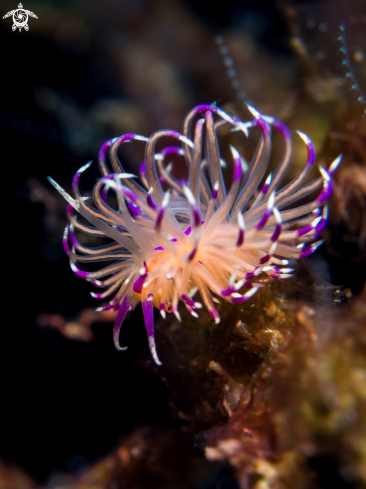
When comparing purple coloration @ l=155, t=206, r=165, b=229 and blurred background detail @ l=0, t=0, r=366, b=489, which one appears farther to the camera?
blurred background detail @ l=0, t=0, r=366, b=489

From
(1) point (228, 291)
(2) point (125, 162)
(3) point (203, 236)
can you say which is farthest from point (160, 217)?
(2) point (125, 162)

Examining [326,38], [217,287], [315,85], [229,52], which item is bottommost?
[217,287]

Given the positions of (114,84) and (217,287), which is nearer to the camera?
(217,287)

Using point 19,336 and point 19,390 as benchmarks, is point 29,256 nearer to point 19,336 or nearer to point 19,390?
point 19,336

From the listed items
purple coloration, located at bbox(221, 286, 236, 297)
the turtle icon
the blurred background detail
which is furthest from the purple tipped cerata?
the turtle icon

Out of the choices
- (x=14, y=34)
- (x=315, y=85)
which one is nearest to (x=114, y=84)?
(x=14, y=34)

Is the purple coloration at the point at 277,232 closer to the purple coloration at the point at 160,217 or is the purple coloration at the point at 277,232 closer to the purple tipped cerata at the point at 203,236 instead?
the purple tipped cerata at the point at 203,236

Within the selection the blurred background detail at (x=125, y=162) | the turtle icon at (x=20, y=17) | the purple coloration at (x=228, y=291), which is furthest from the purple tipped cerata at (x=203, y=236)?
the turtle icon at (x=20, y=17)

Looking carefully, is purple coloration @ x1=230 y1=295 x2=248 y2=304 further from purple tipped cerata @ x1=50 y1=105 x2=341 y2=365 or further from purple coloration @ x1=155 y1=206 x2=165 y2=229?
purple coloration @ x1=155 y1=206 x2=165 y2=229
